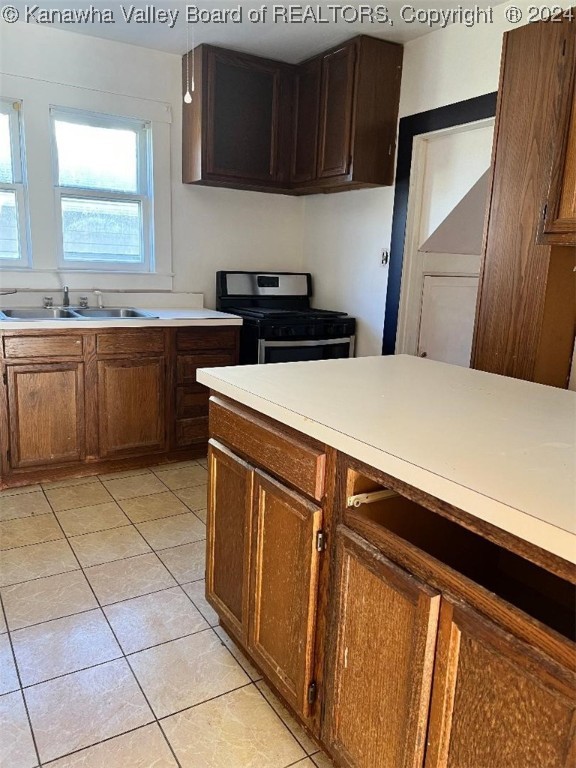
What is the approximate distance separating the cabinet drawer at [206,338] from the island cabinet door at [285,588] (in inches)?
76.2

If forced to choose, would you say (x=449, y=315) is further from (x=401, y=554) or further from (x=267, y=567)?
(x=401, y=554)

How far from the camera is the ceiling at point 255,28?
279cm

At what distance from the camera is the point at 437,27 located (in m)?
2.93

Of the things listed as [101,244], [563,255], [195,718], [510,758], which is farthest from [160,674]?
[101,244]

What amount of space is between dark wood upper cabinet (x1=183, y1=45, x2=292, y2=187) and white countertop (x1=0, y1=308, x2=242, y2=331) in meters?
0.84

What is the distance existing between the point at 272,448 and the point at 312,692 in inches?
23.9

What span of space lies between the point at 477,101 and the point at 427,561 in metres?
2.57

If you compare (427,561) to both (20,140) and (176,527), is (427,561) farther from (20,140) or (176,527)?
(20,140)

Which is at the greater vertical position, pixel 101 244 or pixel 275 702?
pixel 101 244

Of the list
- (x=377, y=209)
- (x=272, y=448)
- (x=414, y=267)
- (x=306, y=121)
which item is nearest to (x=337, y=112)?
(x=306, y=121)

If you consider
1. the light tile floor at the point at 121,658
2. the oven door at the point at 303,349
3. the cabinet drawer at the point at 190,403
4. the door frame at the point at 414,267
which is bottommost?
the light tile floor at the point at 121,658

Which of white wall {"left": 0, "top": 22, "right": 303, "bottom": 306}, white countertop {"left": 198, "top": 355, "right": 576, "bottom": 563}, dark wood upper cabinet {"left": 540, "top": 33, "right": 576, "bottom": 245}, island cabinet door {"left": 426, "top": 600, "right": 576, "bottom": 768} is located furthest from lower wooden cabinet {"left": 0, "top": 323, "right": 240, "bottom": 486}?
island cabinet door {"left": 426, "top": 600, "right": 576, "bottom": 768}

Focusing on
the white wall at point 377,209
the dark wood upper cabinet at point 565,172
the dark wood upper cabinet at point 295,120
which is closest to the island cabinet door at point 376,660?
the dark wood upper cabinet at point 565,172

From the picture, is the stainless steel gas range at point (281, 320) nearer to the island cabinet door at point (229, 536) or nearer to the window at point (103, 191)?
the window at point (103, 191)
